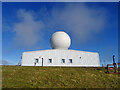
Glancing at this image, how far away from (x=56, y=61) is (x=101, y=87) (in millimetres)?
18723

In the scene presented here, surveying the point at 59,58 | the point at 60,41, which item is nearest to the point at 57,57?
the point at 59,58

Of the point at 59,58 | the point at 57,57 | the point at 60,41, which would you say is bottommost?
the point at 59,58

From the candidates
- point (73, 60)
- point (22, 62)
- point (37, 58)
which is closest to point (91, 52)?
point (73, 60)

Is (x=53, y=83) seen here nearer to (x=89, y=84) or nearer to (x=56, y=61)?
(x=89, y=84)

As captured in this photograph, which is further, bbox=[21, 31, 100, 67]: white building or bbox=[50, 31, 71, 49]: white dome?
bbox=[50, 31, 71, 49]: white dome

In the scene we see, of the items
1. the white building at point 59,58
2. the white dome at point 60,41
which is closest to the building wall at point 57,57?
the white building at point 59,58

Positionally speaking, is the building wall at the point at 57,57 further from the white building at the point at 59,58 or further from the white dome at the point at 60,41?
the white dome at the point at 60,41

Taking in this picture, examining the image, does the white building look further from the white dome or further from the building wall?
the white dome

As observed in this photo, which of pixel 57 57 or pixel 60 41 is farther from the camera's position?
pixel 60 41

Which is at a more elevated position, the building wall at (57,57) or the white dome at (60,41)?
the white dome at (60,41)

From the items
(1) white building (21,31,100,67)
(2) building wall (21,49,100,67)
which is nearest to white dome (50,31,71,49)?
(1) white building (21,31,100,67)

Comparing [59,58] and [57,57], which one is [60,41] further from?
[59,58]

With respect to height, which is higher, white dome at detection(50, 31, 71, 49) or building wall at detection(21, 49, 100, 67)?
white dome at detection(50, 31, 71, 49)

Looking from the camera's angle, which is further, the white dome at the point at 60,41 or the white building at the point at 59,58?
the white dome at the point at 60,41
